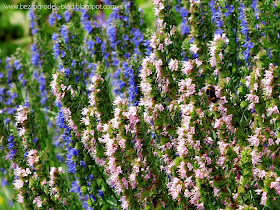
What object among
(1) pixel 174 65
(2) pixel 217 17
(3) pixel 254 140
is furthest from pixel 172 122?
(2) pixel 217 17

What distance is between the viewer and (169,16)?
148 inches

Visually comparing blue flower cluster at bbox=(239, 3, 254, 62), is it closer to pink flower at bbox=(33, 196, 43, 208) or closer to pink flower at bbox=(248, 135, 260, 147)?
pink flower at bbox=(248, 135, 260, 147)

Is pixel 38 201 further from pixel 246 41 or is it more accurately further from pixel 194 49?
pixel 246 41

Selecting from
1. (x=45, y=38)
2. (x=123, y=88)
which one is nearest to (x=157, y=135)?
(x=123, y=88)

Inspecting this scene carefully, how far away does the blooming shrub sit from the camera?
2.91m

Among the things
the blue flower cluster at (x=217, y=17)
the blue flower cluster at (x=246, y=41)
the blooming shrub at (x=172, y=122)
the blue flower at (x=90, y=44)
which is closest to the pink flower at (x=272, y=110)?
the blooming shrub at (x=172, y=122)

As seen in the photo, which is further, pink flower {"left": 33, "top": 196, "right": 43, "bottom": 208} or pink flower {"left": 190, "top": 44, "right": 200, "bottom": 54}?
pink flower {"left": 190, "top": 44, "right": 200, "bottom": 54}

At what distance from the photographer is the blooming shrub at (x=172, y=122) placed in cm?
291

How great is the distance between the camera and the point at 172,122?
3301mm

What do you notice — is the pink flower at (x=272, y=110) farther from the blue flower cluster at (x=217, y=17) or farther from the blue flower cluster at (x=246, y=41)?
the blue flower cluster at (x=217, y=17)

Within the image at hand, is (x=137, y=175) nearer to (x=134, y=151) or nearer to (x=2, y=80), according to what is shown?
(x=134, y=151)

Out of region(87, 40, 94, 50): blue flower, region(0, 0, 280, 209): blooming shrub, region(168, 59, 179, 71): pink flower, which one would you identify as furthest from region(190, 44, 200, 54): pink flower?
region(87, 40, 94, 50): blue flower

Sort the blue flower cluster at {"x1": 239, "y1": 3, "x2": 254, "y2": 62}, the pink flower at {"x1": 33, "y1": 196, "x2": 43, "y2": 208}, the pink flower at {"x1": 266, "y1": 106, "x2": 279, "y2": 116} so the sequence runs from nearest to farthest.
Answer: the pink flower at {"x1": 266, "y1": 106, "x2": 279, "y2": 116} < the pink flower at {"x1": 33, "y1": 196, "x2": 43, "y2": 208} < the blue flower cluster at {"x1": 239, "y1": 3, "x2": 254, "y2": 62}

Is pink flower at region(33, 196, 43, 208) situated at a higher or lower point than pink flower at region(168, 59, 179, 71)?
lower
